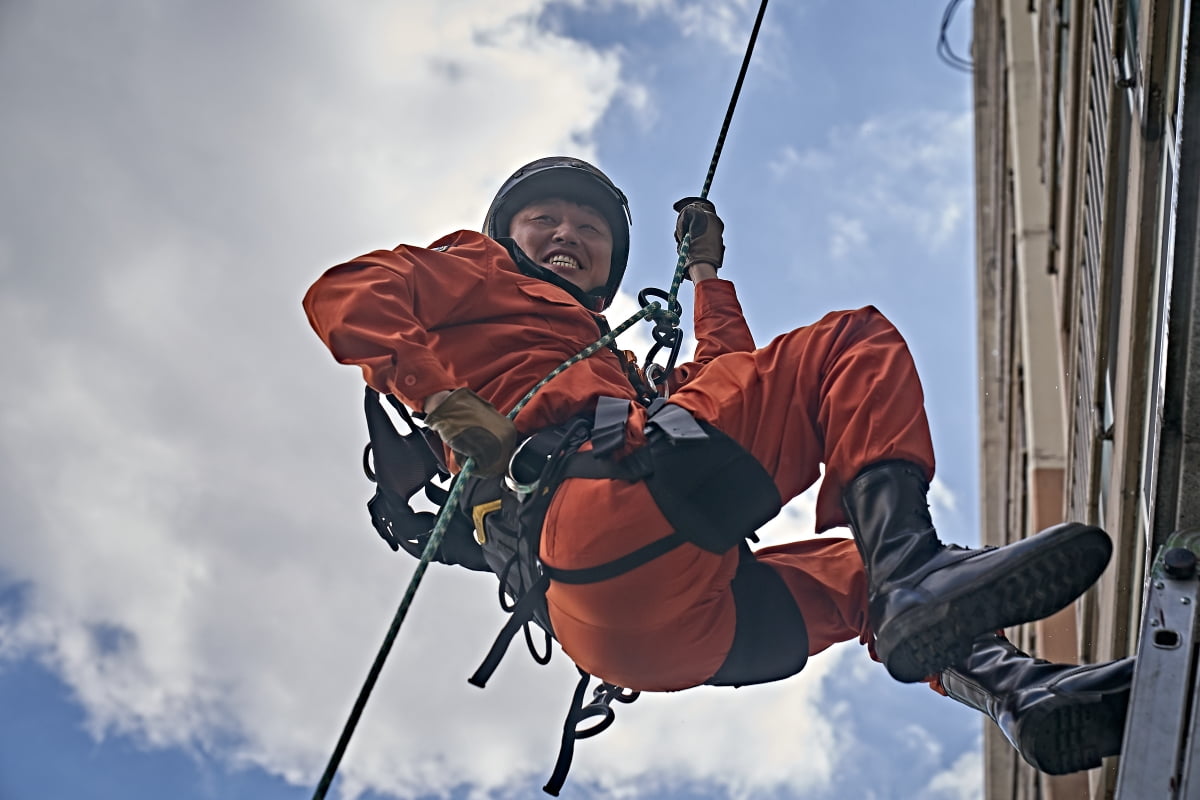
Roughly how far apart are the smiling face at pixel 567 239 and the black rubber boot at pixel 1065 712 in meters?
2.01

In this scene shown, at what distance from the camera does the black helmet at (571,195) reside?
489cm

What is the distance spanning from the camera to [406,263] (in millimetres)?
4059

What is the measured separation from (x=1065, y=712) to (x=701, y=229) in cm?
206

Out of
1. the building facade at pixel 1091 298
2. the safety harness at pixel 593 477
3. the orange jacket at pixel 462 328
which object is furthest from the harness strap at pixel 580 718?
the building facade at pixel 1091 298

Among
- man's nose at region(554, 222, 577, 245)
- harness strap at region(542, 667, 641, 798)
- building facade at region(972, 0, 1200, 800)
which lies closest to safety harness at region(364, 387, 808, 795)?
harness strap at region(542, 667, 641, 798)

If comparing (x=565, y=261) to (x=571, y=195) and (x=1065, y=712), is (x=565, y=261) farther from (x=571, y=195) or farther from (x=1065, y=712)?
(x=1065, y=712)

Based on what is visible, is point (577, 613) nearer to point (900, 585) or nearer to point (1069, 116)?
point (900, 585)

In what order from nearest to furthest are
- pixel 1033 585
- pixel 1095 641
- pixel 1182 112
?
pixel 1033 585
pixel 1182 112
pixel 1095 641

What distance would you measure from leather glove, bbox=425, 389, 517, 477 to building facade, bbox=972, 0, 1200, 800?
1897 millimetres

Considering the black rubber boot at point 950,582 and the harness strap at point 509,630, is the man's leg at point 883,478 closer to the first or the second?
the black rubber boot at point 950,582

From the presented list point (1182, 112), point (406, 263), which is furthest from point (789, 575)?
point (1182, 112)

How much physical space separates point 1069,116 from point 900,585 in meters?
5.70

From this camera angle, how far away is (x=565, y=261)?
15.5 feet

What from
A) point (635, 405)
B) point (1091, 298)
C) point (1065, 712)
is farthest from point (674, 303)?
point (1091, 298)
